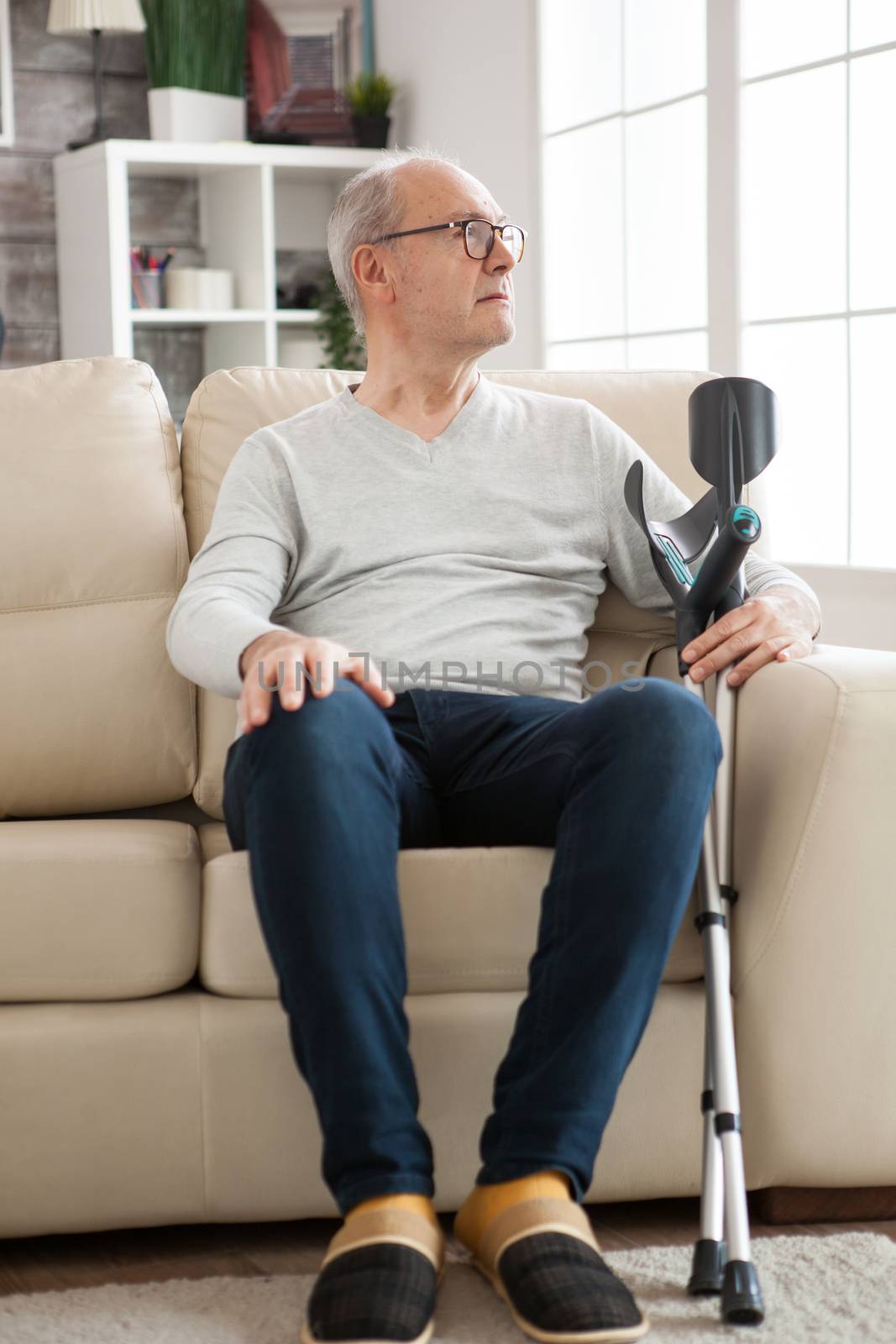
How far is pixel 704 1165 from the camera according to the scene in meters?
1.48

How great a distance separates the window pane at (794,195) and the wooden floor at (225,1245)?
2.11m

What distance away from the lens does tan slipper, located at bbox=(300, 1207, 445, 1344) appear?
1.25m


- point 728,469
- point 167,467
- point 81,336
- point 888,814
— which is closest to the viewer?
point 888,814

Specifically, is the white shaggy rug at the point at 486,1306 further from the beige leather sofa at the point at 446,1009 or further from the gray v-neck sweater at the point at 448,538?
the gray v-neck sweater at the point at 448,538

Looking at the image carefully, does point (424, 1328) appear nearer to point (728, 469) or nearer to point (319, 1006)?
point (319, 1006)

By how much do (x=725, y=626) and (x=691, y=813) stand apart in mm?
359

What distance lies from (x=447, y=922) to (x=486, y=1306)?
37 cm

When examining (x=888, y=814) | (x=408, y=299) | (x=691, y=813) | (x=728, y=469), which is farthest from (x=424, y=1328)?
(x=408, y=299)

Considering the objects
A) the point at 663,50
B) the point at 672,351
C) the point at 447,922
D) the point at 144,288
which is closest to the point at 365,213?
the point at 447,922

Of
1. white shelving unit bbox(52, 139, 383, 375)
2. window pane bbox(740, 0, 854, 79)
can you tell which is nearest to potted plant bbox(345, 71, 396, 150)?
white shelving unit bbox(52, 139, 383, 375)

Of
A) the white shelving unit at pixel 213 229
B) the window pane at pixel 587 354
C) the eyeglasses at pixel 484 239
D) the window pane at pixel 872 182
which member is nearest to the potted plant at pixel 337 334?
the white shelving unit at pixel 213 229

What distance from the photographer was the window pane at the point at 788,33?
3129mm

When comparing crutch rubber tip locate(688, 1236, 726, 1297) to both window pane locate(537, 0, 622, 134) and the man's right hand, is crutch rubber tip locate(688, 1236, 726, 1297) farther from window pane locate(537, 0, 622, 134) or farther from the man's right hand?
window pane locate(537, 0, 622, 134)

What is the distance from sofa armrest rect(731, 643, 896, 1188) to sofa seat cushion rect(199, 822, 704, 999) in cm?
10
